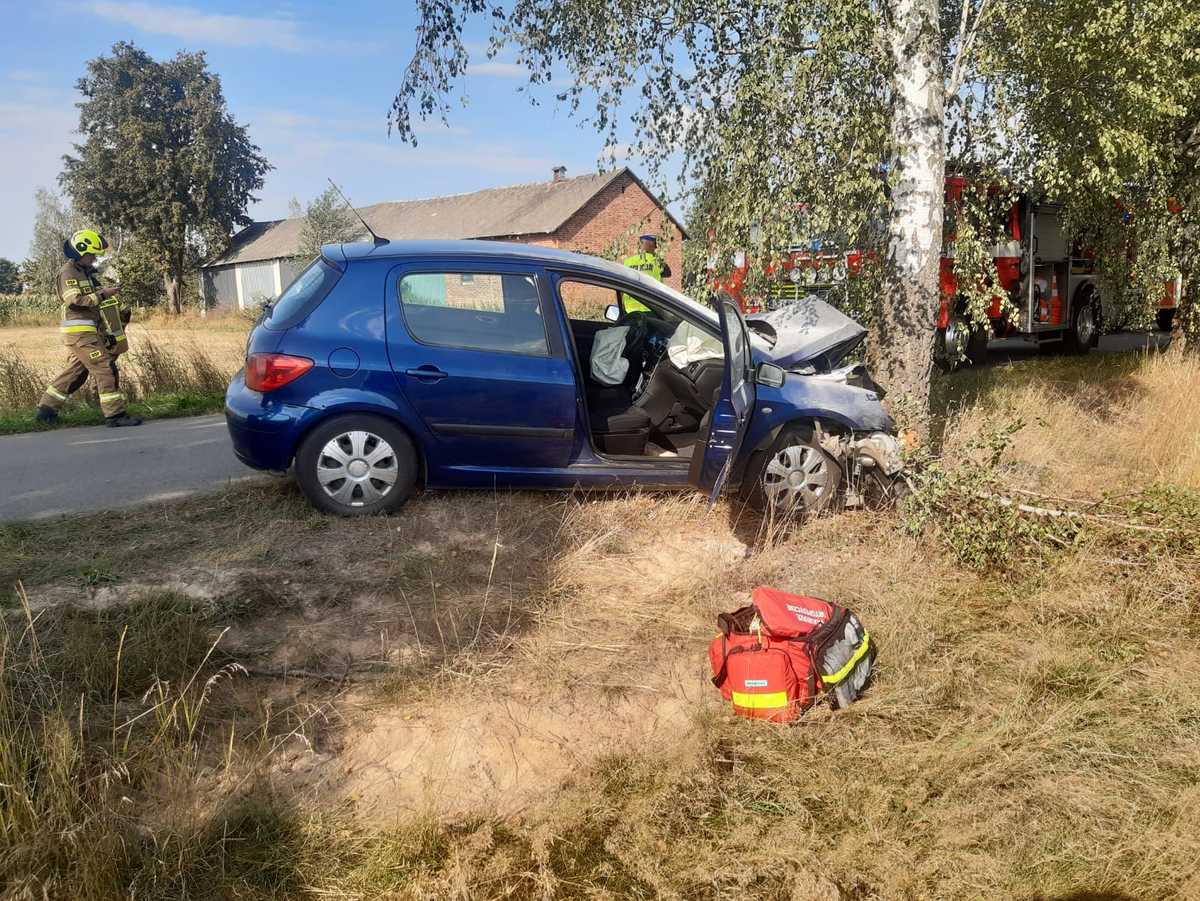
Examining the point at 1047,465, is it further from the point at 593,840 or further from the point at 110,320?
the point at 110,320

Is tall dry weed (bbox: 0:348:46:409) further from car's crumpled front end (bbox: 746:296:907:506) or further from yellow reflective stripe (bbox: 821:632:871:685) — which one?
yellow reflective stripe (bbox: 821:632:871:685)

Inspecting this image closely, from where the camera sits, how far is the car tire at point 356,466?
5492 mm

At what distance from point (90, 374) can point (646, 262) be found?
5593 millimetres

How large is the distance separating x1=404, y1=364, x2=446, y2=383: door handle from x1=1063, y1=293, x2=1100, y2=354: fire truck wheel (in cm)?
1191

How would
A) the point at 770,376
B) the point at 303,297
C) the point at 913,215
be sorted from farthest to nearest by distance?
the point at 913,215 → the point at 303,297 → the point at 770,376

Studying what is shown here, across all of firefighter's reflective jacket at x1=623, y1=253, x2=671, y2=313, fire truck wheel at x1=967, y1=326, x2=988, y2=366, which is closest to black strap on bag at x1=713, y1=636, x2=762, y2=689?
firefighter's reflective jacket at x1=623, y1=253, x2=671, y2=313

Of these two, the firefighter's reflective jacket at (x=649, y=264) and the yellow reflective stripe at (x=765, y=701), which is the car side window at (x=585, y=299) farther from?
the yellow reflective stripe at (x=765, y=701)

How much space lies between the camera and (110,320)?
30.8 feet

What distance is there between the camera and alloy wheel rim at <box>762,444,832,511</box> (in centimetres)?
566

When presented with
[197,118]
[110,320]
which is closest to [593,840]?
[110,320]

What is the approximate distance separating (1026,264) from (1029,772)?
11318mm

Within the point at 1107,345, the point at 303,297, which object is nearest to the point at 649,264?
the point at 303,297

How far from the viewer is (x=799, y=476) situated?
5676 millimetres

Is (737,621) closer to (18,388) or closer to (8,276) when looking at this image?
(18,388)
